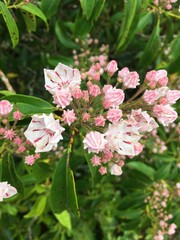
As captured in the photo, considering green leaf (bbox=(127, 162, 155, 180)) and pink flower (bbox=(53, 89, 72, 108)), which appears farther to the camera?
green leaf (bbox=(127, 162, 155, 180))

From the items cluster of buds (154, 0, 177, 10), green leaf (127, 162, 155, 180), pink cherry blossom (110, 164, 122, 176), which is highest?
cluster of buds (154, 0, 177, 10)

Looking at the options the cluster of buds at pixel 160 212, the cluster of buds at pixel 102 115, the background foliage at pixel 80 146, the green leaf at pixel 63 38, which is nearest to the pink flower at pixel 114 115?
the cluster of buds at pixel 102 115

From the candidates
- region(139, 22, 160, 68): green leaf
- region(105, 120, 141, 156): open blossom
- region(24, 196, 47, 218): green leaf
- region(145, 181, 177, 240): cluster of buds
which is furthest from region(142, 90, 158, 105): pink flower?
region(24, 196, 47, 218): green leaf

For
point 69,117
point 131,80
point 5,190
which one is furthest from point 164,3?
point 5,190

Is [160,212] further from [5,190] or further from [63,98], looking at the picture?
[63,98]

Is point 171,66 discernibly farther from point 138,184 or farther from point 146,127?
point 146,127

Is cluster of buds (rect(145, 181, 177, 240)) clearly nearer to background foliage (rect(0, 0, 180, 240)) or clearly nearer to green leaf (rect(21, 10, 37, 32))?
background foliage (rect(0, 0, 180, 240))
